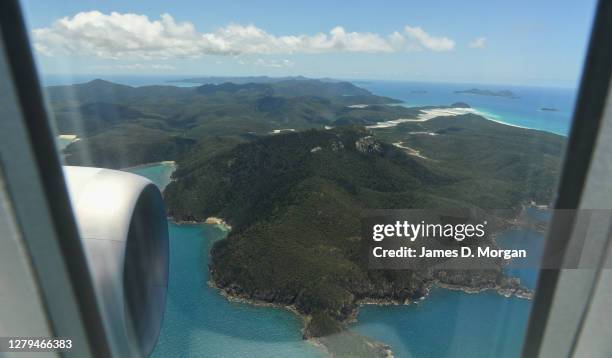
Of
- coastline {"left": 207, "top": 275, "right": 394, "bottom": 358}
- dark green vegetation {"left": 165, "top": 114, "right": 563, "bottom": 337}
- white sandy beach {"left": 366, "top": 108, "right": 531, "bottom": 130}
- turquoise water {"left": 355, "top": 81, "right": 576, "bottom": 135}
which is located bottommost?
coastline {"left": 207, "top": 275, "right": 394, "bottom": 358}

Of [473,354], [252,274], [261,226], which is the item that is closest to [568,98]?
[473,354]

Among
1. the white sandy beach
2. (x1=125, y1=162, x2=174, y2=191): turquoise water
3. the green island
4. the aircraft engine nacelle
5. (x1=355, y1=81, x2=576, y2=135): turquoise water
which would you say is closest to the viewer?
(x1=355, y1=81, x2=576, y2=135): turquoise water

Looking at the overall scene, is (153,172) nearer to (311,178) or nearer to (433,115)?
(433,115)

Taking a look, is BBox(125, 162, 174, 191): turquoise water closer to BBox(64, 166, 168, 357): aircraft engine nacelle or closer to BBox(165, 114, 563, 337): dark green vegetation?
BBox(64, 166, 168, 357): aircraft engine nacelle

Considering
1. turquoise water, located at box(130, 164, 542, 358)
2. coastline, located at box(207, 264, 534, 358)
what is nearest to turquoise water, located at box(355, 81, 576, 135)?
turquoise water, located at box(130, 164, 542, 358)

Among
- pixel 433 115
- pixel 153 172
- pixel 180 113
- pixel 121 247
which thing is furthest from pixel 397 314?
pixel 121 247

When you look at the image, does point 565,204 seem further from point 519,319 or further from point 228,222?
point 228,222

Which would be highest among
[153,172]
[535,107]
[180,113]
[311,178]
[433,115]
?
[535,107]
